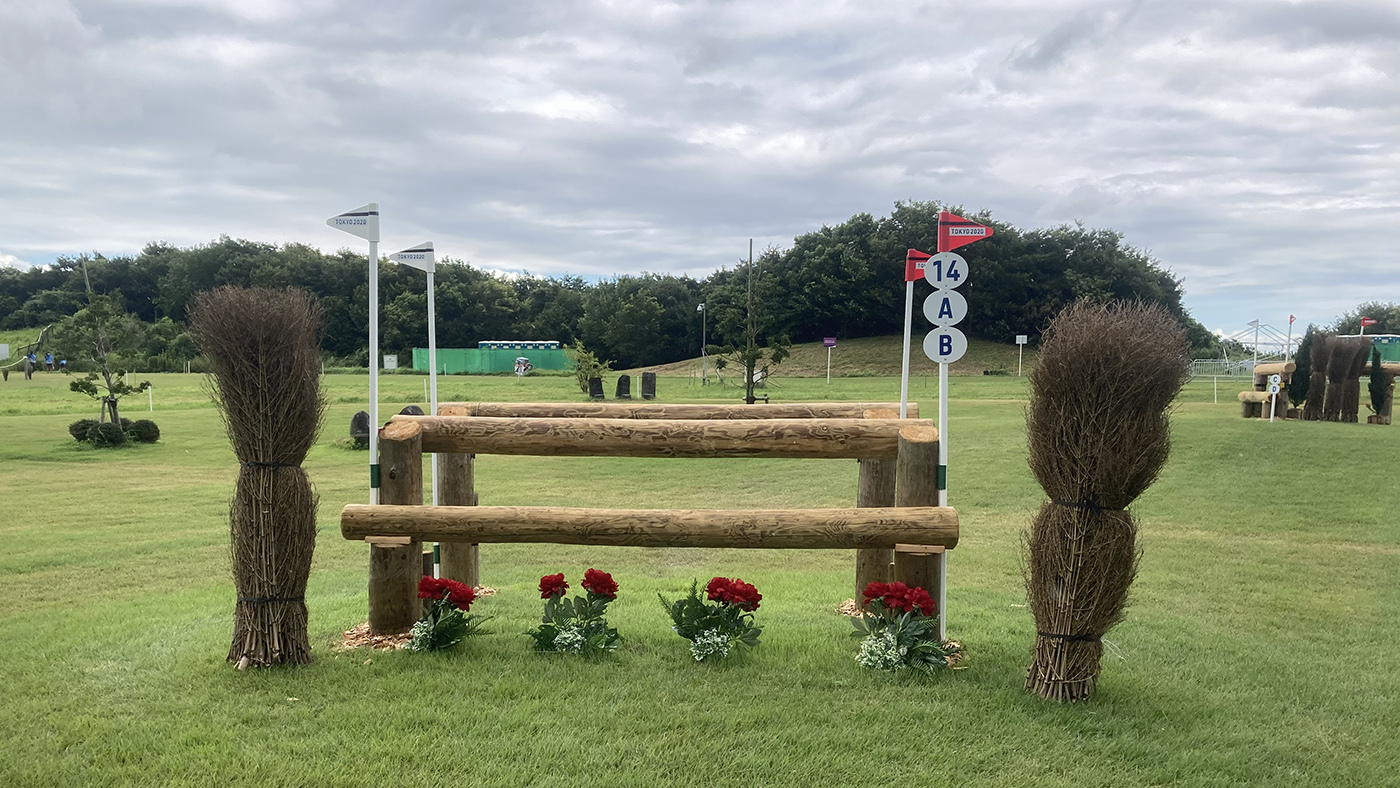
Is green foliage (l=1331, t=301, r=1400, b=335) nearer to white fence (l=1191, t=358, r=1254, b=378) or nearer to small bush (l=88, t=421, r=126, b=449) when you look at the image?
white fence (l=1191, t=358, r=1254, b=378)

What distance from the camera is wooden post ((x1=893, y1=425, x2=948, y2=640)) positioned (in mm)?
4949

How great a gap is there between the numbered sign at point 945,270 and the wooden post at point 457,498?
368cm

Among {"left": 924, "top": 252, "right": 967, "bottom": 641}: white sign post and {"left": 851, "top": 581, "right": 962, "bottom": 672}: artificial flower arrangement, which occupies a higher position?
{"left": 924, "top": 252, "right": 967, "bottom": 641}: white sign post

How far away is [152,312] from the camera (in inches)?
2943

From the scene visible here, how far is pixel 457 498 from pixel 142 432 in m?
14.6

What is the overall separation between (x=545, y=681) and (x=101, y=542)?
22.1ft

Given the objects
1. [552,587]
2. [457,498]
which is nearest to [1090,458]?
[552,587]

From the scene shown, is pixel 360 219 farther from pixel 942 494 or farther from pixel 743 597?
pixel 942 494

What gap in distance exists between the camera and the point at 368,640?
5164 millimetres

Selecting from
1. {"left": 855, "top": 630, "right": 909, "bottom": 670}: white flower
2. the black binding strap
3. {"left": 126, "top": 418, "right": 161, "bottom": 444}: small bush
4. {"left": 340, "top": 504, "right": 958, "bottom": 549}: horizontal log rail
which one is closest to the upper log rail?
{"left": 340, "top": 504, "right": 958, "bottom": 549}: horizontal log rail

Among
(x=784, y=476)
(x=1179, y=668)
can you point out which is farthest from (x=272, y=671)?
(x=784, y=476)

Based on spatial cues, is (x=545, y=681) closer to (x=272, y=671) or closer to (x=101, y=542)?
(x=272, y=671)

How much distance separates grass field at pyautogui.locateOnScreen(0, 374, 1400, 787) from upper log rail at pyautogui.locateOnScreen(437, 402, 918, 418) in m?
1.42

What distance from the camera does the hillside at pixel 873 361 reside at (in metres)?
47.2
